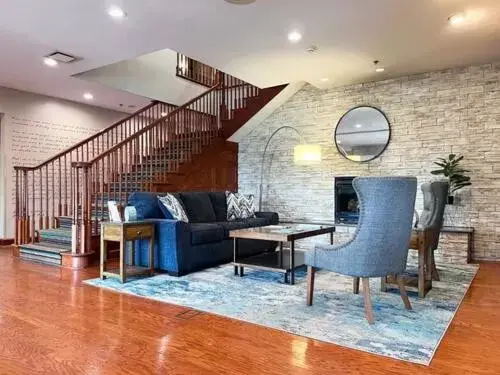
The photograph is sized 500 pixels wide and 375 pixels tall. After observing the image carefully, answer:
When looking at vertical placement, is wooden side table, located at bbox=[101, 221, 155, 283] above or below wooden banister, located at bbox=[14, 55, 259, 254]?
below

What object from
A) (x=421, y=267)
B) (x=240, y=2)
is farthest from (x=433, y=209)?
(x=240, y=2)

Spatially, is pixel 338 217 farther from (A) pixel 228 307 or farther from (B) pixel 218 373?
(B) pixel 218 373

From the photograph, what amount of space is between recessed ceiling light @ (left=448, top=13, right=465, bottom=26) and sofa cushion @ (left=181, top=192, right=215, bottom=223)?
375 cm

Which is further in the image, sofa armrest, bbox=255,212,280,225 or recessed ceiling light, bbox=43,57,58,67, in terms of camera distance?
sofa armrest, bbox=255,212,280,225

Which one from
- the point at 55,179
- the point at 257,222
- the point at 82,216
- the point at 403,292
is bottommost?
the point at 403,292

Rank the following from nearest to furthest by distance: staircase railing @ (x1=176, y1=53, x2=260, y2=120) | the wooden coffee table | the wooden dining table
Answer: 1. the wooden dining table
2. the wooden coffee table
3. staircase railing @ (x1=176, y1=53, x2=260, y2=120)

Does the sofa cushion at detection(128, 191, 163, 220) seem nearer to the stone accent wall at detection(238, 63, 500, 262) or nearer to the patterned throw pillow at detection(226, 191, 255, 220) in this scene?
the patterned throw pillow at detection(226, 191, 255, 220)

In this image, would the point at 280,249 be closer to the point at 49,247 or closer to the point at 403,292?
the point at 403,292

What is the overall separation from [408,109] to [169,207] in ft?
13.8

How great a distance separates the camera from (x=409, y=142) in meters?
6.07

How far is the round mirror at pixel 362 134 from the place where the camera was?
20.6ft

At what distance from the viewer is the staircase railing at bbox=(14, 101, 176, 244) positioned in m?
5.89

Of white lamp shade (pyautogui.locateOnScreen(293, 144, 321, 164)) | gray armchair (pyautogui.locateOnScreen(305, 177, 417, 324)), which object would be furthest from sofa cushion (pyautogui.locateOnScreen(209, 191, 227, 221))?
gray armchair (pyautogui.locateOnScreen(305, 177, 417, 324))

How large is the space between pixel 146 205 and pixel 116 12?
2126 mm
